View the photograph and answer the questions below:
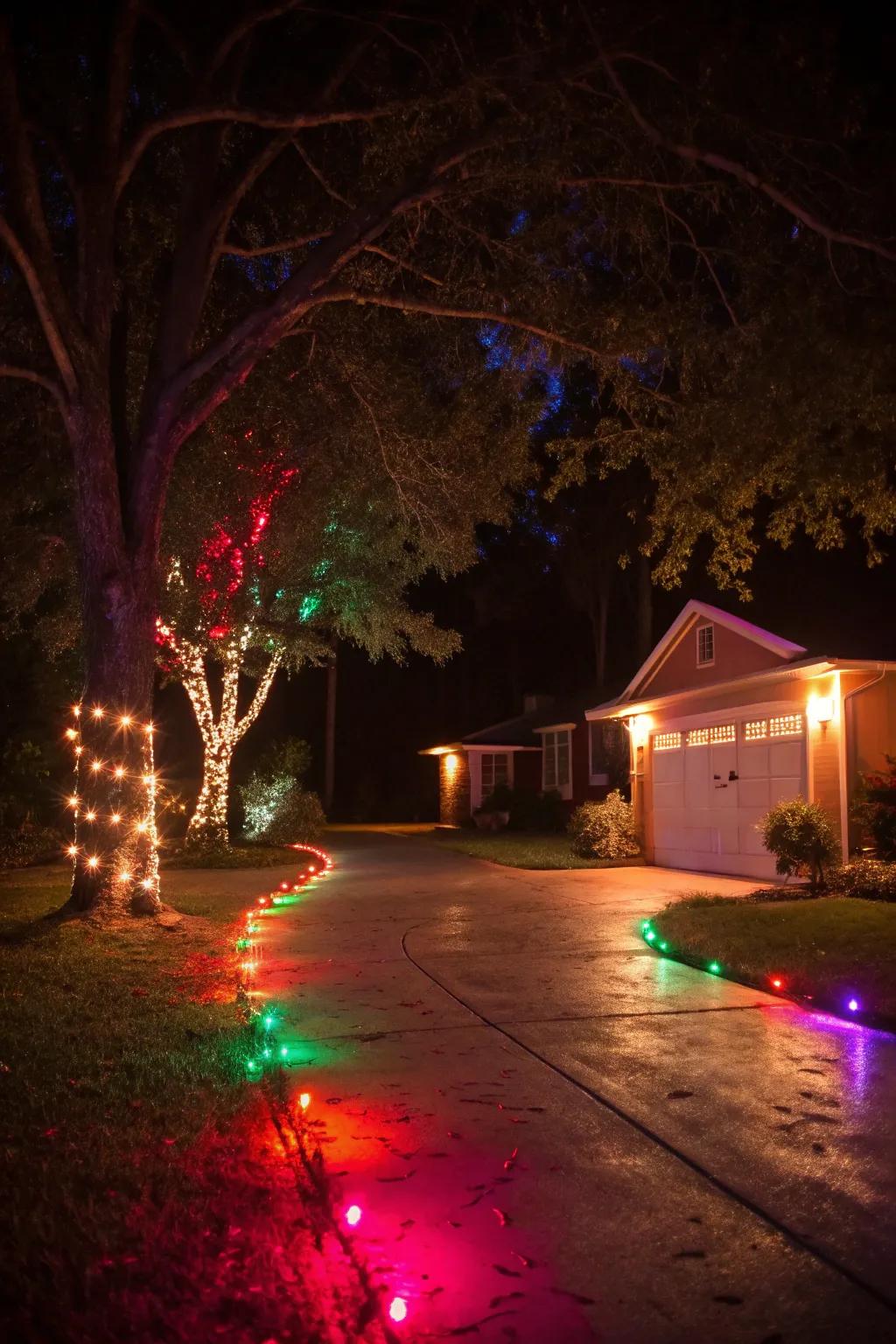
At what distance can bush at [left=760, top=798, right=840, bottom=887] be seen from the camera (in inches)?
543

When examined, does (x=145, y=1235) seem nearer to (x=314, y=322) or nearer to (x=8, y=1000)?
(x=8, y=1000)

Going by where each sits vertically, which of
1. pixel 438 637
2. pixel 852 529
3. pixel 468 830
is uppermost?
pixel 852 529

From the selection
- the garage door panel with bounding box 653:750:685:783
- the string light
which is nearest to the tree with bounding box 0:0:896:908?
the garage door panel with bounding box 653:750:685:783

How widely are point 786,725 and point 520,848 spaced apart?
9.39m

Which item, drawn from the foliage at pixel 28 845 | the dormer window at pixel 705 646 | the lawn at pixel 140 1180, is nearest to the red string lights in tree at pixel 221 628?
the foliage at pixel 28 845

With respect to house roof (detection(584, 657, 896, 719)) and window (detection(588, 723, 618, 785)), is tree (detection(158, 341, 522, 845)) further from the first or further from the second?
window (detection(588, 723, 618, 785))

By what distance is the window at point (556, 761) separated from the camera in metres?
32.5

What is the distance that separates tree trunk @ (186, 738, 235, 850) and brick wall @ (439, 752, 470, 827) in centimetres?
1396

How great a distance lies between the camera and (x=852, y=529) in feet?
79.7

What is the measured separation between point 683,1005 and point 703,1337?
15.5ft

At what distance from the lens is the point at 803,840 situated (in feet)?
45.2

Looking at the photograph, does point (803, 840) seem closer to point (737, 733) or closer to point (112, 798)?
point (737, 733)

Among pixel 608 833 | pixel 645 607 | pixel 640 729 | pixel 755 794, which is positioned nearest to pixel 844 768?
pixel 755 794

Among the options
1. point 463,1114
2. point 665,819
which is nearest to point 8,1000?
point 463,1114
